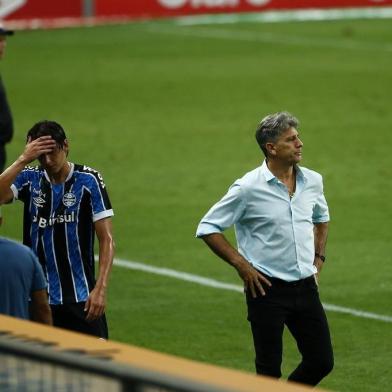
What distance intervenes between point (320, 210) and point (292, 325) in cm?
73

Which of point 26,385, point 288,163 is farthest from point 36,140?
point 26,385

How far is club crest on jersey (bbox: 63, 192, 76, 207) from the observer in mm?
8602

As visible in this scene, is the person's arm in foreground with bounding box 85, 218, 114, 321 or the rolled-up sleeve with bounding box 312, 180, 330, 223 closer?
the person's arm in foreground with bounding box 85, 218, 114, 321

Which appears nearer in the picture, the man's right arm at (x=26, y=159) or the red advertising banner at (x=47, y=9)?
the man's right arm at (x=26, y=159)

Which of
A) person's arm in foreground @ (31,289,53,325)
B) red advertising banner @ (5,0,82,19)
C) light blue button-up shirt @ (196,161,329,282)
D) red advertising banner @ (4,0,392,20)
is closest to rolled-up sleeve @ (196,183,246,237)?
light blue button-up shirt @ (196,161,329,282)

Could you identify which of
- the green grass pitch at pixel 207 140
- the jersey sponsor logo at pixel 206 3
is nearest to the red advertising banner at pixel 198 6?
the jersey sponsor logo at pixel 206 3

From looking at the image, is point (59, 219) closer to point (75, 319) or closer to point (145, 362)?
point (75, 319)

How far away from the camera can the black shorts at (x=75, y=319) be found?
868 cm

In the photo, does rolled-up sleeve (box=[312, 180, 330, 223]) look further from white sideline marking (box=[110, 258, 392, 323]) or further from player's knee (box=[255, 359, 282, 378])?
white sideline marking (box=[110, 258, 392, 323])

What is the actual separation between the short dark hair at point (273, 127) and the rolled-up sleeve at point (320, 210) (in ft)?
1.54

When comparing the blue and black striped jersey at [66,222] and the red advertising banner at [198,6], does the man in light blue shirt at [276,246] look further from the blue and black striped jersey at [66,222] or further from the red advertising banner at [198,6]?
the red advertising banner at [198,6]

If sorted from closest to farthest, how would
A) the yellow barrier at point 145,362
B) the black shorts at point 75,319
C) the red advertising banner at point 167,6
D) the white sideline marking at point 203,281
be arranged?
the yellow barrier at point 145,362, the black shorts at point 75,319, the white sideline marking at point 203,281, the red advertising banner at point 167,6

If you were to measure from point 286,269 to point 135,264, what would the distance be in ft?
19.2

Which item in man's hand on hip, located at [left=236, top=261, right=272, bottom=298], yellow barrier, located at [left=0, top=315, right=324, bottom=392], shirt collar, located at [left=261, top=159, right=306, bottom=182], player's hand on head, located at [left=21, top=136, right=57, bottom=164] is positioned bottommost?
man's hand on hip, located at [left=236, top=261, right=272, bottom=298]
